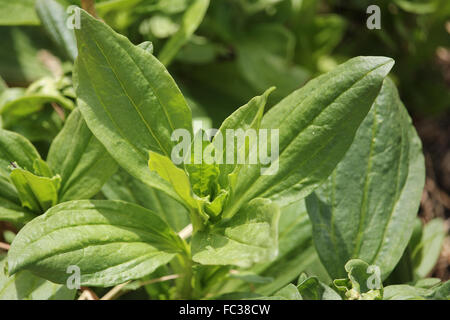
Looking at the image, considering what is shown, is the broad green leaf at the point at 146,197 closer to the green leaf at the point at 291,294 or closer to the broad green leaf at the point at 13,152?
the broad green leaf at the point at 13,152

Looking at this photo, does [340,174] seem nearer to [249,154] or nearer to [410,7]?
[249,154]

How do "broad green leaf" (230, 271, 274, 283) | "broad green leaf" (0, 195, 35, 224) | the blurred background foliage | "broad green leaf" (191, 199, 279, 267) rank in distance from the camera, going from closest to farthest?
"broad green leaf" (191, 199, 279, 267) < "broad green leaf" (0, 195, 35, 224) < "broad green leaf" (230, 271, 274, 283) < the blurred background foliage

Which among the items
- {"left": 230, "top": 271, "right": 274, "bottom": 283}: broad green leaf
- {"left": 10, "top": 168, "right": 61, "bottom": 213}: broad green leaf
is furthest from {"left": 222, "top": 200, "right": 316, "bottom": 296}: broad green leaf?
{"left": 10, "top": 168, "right": 61, "bottom": 213}: broad green leaf

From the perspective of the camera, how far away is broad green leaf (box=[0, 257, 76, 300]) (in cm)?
92

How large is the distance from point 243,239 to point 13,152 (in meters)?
0.46

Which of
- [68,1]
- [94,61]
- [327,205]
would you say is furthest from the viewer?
[68,1]

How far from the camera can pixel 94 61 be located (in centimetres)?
→ 79

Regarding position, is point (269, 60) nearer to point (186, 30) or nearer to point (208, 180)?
point (186, 30)

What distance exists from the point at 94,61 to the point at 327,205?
505 millimetres

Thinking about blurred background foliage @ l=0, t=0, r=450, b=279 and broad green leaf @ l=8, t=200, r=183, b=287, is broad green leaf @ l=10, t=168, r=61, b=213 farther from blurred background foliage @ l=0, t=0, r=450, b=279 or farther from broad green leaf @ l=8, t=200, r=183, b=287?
blurred background foliage @ l=0, t=0, r=450, b=279

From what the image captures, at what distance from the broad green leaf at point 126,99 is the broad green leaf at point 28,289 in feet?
0.94

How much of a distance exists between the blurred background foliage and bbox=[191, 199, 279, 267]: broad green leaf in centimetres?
59
